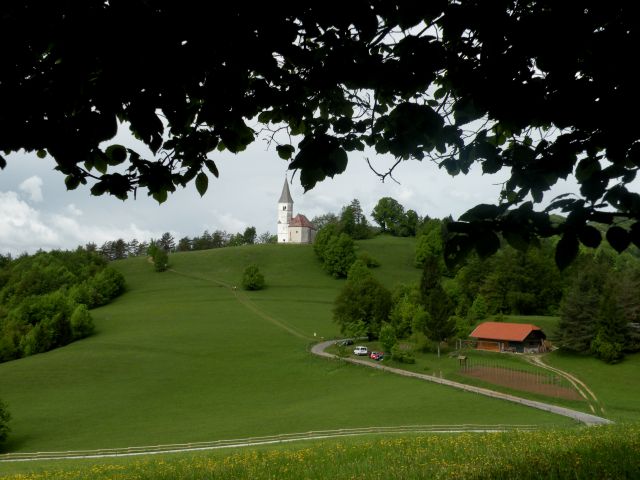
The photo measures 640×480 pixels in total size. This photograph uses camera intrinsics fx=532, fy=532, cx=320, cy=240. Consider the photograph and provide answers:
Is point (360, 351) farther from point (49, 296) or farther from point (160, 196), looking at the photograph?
point (160, 196)

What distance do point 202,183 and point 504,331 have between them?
63.9 metres

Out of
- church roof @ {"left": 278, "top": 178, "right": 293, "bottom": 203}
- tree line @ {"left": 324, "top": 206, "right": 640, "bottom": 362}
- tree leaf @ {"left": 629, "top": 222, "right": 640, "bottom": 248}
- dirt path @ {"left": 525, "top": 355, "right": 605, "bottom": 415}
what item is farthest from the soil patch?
church roof @ {"left": 278, "top": 178, "right": 293, "bottom": 203}

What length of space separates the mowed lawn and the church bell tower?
50.0 metres

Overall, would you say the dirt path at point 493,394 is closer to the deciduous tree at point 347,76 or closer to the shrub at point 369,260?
the deciduous tree at point 347,76

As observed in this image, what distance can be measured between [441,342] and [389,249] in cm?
6507

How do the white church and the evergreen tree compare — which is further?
the white church

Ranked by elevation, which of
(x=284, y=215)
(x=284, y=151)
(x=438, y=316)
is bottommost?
(x=438, y=316)

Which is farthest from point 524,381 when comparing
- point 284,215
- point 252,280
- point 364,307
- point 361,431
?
point 284,215

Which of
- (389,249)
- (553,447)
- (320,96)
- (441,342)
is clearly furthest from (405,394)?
(389,249)

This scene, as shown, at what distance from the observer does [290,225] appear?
152m

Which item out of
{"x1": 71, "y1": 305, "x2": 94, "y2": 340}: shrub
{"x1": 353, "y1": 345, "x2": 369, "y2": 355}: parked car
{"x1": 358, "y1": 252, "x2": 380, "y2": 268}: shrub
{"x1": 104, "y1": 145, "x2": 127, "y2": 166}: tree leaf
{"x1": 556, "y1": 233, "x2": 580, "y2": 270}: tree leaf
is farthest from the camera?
{"x1": 358, "y1": 252, "x2": 380, "y2": 268}: shrub

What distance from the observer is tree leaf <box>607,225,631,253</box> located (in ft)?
12.3

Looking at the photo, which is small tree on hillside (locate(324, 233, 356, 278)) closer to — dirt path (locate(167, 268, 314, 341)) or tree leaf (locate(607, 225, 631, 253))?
dirt path (locate(167, 268, 314, 341))

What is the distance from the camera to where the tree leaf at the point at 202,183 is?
5805 mm
